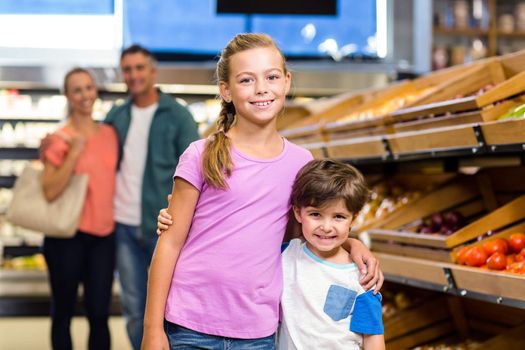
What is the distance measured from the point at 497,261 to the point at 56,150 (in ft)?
8.05

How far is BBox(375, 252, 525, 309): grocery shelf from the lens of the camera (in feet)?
10.4

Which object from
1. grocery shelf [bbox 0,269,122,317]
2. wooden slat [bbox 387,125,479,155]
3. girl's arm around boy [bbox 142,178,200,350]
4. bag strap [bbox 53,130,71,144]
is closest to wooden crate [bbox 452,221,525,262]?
wooden slat [bbox 387,125,479,155]

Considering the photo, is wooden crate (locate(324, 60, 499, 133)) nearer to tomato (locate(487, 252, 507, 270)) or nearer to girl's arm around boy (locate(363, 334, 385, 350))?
tomato (locate(487, 252, 507, 270))

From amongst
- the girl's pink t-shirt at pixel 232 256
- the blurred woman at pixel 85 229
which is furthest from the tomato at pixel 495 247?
the blurred woman at pixel 85 229

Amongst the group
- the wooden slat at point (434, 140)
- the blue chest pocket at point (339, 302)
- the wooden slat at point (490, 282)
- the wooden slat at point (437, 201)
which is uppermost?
the wooden slat at point (434, 140)

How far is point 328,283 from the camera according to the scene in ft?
8.16

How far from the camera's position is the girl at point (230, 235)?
2410mm

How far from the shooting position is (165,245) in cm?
244

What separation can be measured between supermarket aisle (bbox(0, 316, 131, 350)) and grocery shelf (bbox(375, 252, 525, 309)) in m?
2.95

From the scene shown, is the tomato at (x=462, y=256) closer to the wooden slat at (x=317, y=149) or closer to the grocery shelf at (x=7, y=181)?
the wooden slat at (x=317, y=149)

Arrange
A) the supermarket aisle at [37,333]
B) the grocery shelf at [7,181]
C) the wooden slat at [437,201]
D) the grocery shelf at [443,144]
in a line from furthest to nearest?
the grocery shelf at [7,181] → the supermarket aisle at [37,333] → the wooden slat at [437,201] → the grocery shelf at [443,144]

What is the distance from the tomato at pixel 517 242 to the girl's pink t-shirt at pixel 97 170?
216cm

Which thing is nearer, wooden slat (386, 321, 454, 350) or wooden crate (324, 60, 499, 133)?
wooden crate (324, 60, 499, 133)

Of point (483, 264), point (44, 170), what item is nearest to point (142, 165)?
point (44, 170)
